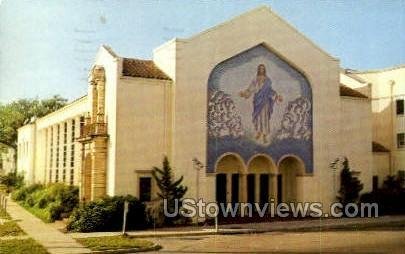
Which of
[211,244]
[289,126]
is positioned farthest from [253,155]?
[211,244]

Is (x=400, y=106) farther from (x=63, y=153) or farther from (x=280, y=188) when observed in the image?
(x=63, y=153)

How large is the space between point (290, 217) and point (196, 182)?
20.6 ft

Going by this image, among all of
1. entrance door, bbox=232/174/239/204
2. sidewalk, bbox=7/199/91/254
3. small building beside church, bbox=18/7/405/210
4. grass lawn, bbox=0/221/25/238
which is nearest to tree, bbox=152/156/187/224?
small building beside church, bbox=18/7/405/210

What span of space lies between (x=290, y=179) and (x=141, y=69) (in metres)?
11.4

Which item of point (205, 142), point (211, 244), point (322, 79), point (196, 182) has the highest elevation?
point (322, 79)

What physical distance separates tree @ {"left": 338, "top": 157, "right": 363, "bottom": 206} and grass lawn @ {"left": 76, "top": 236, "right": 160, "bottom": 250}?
50.2ft

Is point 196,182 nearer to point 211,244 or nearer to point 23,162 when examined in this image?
point 211,244

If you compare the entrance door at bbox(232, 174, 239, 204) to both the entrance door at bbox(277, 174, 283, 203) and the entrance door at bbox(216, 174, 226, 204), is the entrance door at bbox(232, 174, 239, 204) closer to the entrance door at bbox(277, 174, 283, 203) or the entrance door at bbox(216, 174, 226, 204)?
the entrance door at bbox(216, 174, 226, 204)

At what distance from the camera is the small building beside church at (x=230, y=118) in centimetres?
2580

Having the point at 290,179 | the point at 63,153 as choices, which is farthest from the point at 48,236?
the point at 63,153

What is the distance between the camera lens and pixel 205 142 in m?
27.1

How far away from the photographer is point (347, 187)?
31094 mm

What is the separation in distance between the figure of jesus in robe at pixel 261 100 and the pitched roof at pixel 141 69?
15.8ft

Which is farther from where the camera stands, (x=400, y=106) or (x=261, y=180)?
(x=400, y=106)
